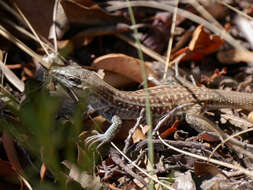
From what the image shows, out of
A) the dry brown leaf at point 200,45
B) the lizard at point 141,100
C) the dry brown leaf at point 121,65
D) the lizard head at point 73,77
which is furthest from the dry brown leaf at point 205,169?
the dry brown leaf at point 200,45

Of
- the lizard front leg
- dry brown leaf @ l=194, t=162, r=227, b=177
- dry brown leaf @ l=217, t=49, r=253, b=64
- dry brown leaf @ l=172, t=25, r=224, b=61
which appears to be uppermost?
dry brown leaf @ l=172, t=25, r=224, b=61

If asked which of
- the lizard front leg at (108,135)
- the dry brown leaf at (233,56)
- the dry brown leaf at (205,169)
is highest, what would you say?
the dry brown leaf at (233,56)

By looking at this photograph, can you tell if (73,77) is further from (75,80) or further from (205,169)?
(205,169)

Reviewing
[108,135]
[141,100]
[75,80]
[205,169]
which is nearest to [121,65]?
[141,100]

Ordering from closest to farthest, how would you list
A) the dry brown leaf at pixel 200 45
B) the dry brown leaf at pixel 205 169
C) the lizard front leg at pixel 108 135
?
the dry brown leaf at pixel 205 169 → the lizard front leg at pixel 108 135 → the dry brown leaf at pixel 200 45

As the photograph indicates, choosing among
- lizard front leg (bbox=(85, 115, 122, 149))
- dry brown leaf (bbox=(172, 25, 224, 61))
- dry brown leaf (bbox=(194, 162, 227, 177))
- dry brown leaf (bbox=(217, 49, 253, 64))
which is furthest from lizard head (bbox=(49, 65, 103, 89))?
dry brown leaf (bbox=(217, 49, 253, 64))

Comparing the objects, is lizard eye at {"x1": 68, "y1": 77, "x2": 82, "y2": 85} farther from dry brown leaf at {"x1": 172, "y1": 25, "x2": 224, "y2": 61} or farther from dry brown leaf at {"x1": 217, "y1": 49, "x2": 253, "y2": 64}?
dry brown leaf at {"x1": 217, "y1": 49, "x2": 253, "y2": 64}

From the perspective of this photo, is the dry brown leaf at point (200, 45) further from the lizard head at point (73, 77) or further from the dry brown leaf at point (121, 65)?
the lizard head at point (73, 77)

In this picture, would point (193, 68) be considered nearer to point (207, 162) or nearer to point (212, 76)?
point (212, 76)
